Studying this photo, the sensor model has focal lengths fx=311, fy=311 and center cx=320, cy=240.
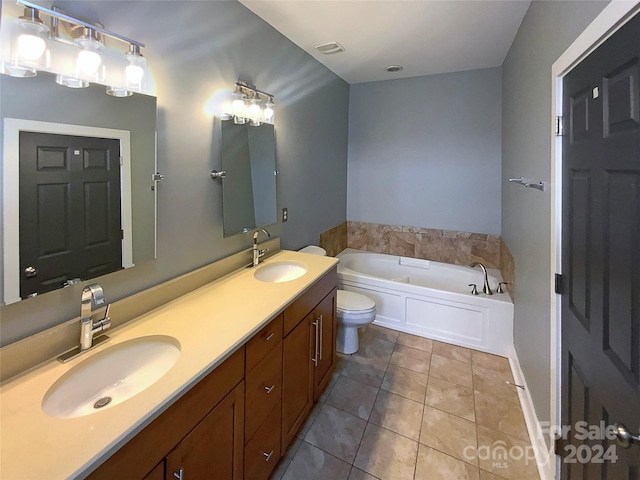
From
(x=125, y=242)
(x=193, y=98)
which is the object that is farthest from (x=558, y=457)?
(x=193, y=98)

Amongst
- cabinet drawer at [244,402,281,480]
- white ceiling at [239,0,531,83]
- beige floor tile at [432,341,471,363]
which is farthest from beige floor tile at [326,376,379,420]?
white ceiling at [239,0,531,83]

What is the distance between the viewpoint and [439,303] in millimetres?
2807

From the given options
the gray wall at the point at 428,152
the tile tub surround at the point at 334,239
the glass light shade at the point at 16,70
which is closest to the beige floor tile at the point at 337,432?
the tile tub surround at the point at 334,239

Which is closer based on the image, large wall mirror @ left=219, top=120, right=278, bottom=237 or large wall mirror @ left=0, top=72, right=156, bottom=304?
large wall mirror @ left=0, top=72, right=156, bottom=304

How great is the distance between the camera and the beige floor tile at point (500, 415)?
6.00 ft

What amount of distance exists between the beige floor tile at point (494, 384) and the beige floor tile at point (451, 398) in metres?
0.12

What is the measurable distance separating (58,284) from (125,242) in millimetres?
288

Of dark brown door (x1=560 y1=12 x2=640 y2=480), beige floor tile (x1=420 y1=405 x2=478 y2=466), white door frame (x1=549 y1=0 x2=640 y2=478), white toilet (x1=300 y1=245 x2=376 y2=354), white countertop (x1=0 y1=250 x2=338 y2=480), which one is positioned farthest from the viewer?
white toilet (x1=300 y1=245 x2=376 y2=354)

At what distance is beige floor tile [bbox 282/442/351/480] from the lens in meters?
1.54

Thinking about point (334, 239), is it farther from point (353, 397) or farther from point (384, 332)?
point (353, 397)

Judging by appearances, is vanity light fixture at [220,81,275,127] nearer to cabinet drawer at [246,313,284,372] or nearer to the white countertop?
the white countertop

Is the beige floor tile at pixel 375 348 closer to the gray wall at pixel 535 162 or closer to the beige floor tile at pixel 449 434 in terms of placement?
the beige floor tile at pixel 449 434

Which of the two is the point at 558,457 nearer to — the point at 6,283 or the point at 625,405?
the point at 625,405

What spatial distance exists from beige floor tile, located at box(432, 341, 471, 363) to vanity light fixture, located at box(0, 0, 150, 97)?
9.03ft
